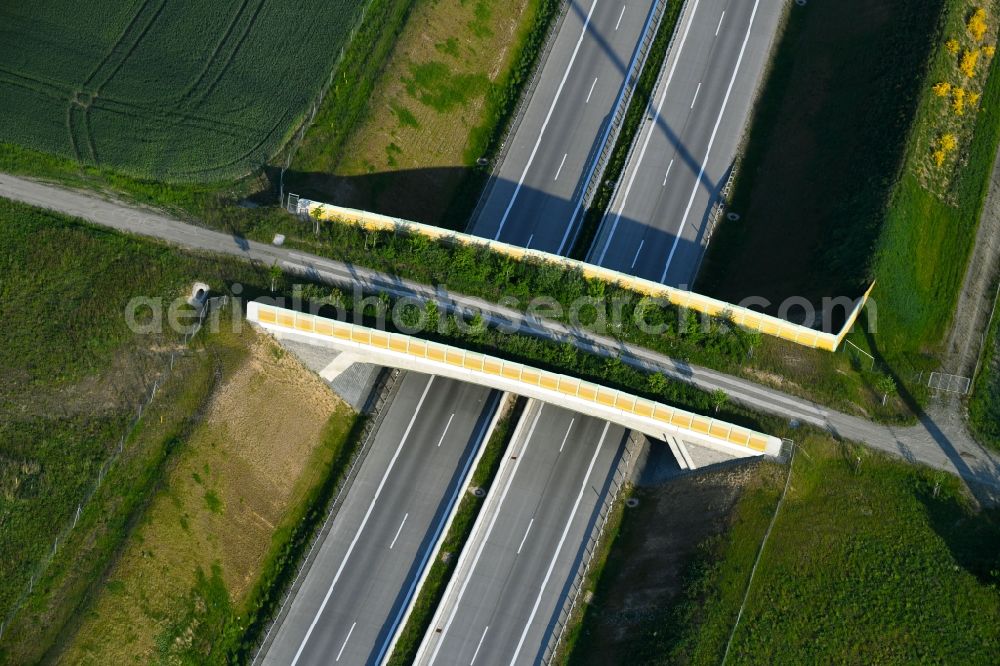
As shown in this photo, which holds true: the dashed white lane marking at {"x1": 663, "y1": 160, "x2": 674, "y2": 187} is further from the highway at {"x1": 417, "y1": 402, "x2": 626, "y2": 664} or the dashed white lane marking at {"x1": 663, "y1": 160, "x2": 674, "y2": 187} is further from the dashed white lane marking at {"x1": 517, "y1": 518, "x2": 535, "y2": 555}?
the dashed white lane marking at {"x1": 517, "y1": 518, "x2": 535, "y2": 555}

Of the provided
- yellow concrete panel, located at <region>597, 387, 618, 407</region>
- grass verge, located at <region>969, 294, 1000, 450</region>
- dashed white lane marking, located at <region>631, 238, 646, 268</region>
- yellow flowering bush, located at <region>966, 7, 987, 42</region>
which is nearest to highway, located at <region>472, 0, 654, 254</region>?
dashed white lane marking, located at <region>631, 238, 646, 268</region>

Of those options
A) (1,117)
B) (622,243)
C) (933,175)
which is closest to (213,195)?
(1,117)

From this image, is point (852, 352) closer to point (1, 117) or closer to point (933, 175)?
point (933, 175)

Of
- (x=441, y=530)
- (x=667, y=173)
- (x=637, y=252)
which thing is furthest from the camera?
(x=667, y=173)

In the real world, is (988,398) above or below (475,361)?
above

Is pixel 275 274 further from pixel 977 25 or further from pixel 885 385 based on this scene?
pixel 977 25

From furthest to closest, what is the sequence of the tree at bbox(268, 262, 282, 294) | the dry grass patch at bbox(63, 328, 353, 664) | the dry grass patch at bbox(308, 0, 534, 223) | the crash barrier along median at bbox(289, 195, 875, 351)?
the dry grass patch at bbox(308, 0, 534, 223) → the tree at bbox(268, 262, 282, 294) → the crash barrier along median at bbox(289, 195, 875, 351) → the dry grass patch at bbox(63, 328, 353, 664)

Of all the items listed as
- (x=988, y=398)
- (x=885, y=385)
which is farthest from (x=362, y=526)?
(x=988, y=398)
